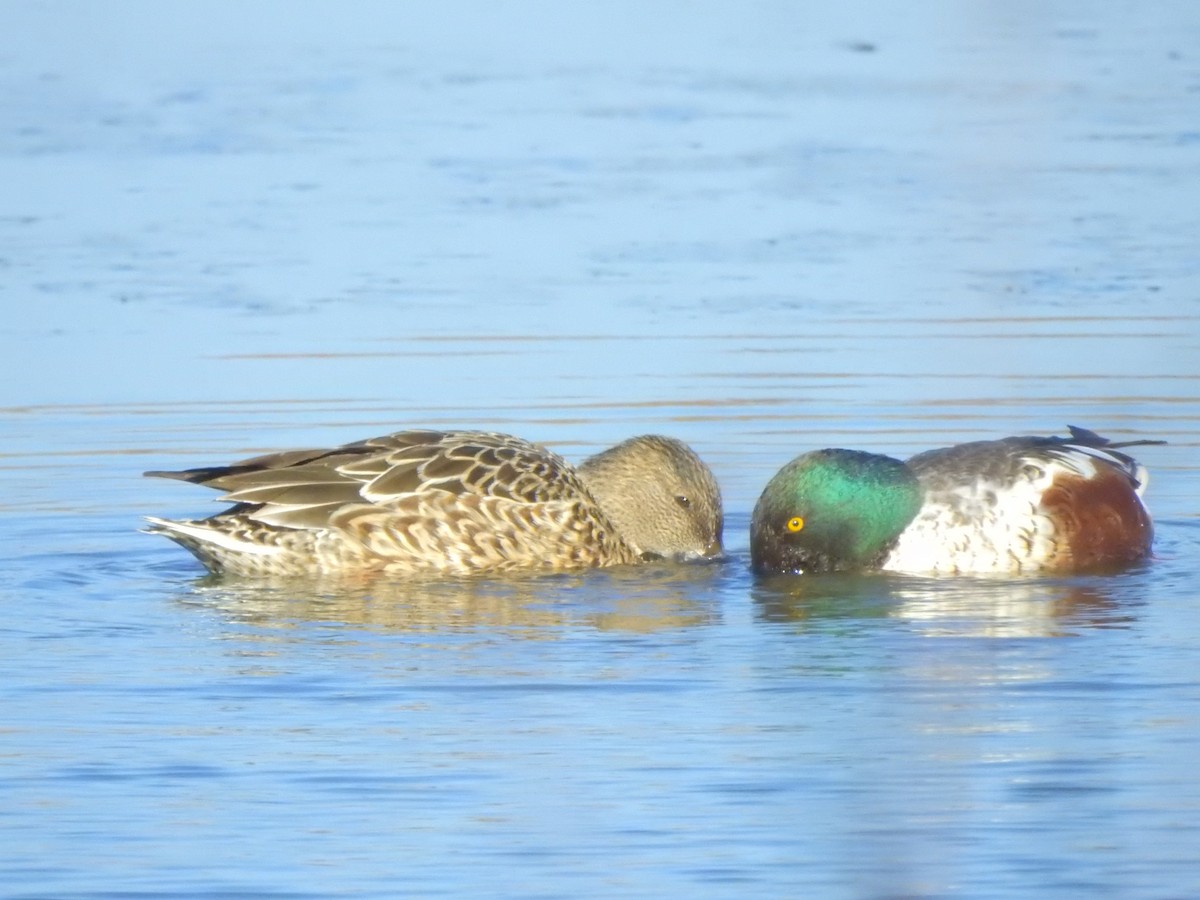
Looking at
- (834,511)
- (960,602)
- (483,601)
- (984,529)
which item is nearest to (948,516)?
(984,529)

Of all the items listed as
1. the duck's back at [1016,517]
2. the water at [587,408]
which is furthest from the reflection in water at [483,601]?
the duck's back at [1016,517]

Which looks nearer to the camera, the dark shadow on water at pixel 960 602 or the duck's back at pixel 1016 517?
the dark shadow on water at pixel 960 602

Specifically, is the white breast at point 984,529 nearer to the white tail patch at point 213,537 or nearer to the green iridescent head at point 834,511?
the green iridescent head at point 834,511

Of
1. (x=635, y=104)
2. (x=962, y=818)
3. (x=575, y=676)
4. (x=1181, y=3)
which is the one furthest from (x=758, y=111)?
(x=962, y=818)

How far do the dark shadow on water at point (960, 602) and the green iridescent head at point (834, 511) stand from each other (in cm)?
9

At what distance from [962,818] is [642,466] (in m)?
4.09

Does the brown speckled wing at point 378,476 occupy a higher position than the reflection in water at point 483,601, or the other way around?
the brown speckled wing at point 378,476

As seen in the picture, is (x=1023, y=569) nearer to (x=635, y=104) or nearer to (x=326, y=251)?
(x=326, y=251)

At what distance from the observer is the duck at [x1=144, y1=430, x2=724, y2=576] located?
7.91 m

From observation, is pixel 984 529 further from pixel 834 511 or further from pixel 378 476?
pixel 378 476

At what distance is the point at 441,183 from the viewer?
14.4 m

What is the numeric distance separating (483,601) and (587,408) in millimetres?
2777

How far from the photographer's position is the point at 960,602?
723 centimetres

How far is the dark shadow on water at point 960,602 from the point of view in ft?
22.4
